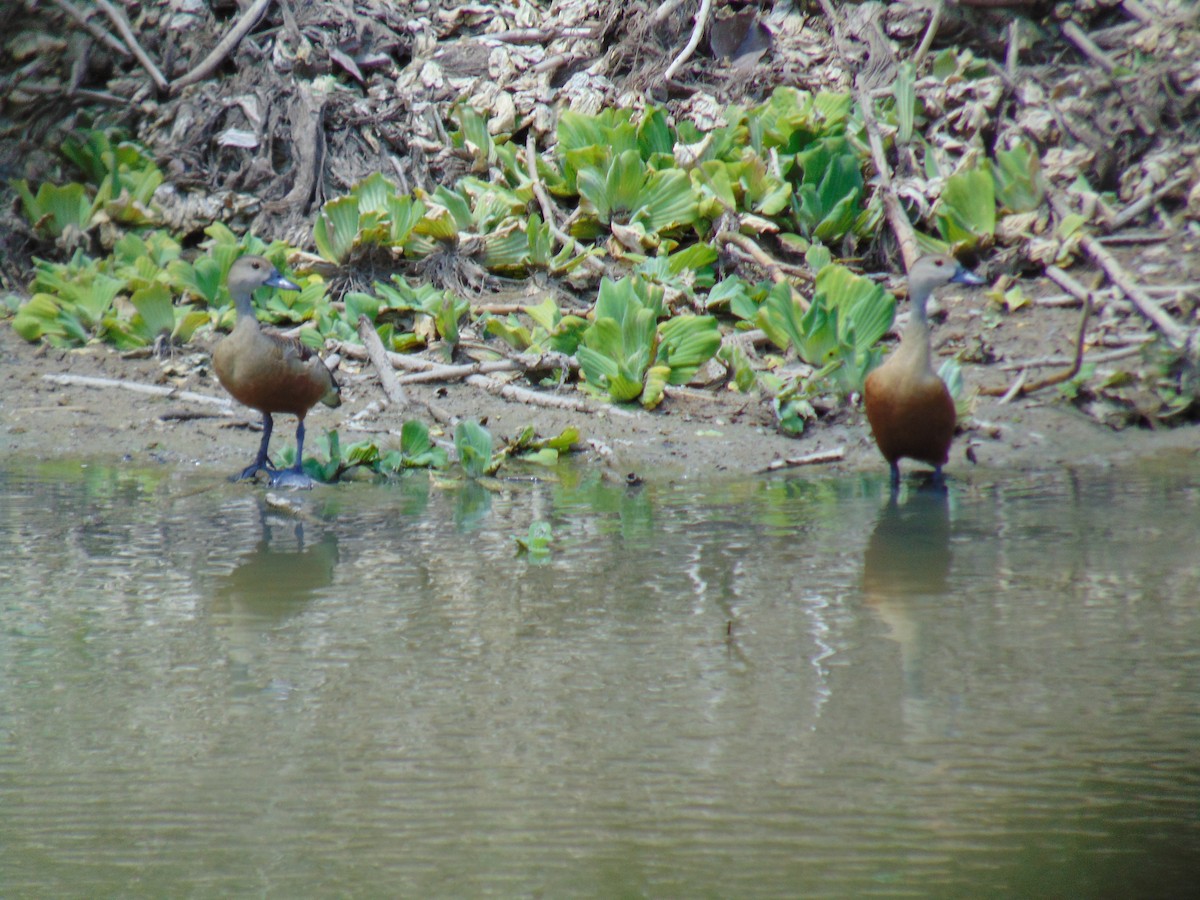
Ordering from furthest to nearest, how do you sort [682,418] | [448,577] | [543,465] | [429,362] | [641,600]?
[429,362] → [682,418] → [543,465] → [448,577] → [641,600]

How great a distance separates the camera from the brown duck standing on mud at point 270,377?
588 centimetres

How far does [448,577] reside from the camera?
4.16 meters

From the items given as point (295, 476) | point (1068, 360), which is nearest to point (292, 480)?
point (295, 476)

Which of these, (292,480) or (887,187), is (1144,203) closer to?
(887,187)

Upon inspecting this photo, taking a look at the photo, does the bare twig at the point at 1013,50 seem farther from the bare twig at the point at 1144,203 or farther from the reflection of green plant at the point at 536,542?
the reflection of green plant at the point at 536,542

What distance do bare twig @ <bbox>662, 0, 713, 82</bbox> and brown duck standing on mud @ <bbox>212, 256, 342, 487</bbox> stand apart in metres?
4.35

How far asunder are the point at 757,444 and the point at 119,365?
3.53m

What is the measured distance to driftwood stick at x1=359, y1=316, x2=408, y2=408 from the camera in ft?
22.3

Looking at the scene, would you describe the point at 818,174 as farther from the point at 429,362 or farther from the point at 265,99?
the point at 265,99

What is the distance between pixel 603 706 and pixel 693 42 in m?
7.52

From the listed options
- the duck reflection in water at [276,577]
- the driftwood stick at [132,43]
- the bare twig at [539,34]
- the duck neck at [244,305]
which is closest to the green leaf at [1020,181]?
the bare twig at [539,34]

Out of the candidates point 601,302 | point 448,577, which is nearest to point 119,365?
point 601,302

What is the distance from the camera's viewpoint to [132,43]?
9469 millimetres

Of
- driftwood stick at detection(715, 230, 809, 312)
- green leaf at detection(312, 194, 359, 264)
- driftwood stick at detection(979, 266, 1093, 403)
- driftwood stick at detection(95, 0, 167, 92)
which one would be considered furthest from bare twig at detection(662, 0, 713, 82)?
driftwood stick at detection(979, 266, 1093, 403)
